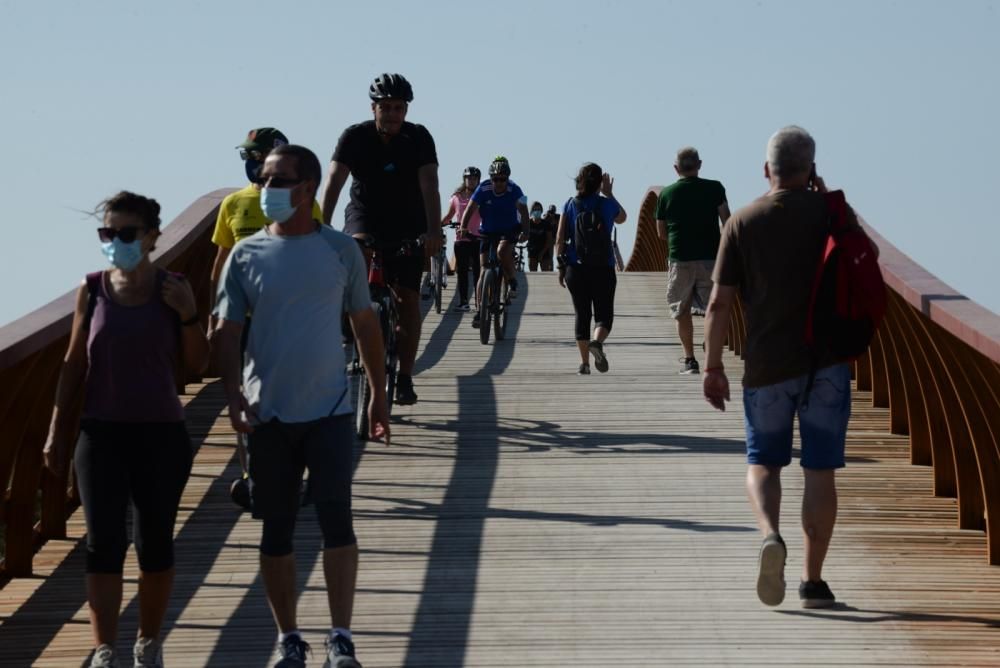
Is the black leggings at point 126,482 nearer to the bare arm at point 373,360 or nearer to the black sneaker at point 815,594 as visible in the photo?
the bare arm at point 373,360

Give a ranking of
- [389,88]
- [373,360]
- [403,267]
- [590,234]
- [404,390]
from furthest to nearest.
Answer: [590,234] < [404,390] < [403,267] < [389,88] < [373,360]

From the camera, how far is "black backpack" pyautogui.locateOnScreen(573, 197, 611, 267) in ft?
45.8

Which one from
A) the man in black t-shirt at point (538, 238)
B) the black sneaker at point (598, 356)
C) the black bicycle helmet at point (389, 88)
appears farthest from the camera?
the man in black t-shirt at point (538, 238)

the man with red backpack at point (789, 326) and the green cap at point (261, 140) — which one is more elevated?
the green cap at point (261, 140)

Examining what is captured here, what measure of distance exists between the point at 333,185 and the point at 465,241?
9.60 m

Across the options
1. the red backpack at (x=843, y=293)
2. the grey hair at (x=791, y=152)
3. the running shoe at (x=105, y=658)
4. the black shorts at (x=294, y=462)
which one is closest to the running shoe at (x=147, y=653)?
the running shoe at (x=105, y=658)

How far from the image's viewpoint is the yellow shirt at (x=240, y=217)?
29.1 feet

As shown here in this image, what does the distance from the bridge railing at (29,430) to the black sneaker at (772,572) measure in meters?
2.41

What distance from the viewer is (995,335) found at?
22.9 ft

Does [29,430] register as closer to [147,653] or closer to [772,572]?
[147,653]

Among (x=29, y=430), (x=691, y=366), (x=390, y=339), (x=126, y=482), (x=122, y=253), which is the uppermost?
(x=122, y=253)

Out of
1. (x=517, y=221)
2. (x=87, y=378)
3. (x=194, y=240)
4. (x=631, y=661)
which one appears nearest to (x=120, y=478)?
(x=87, y=378)

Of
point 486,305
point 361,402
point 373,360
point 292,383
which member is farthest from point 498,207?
point 292,383

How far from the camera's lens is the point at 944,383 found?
9.13 m
